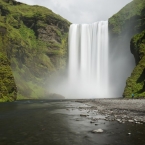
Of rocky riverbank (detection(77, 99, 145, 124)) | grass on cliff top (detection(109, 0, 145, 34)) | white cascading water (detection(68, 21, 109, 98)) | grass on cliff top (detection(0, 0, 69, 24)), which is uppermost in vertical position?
grass on cliff top (detection(0, 0, 69, 24))

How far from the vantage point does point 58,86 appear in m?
111

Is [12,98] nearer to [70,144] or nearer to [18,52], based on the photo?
[18,52]

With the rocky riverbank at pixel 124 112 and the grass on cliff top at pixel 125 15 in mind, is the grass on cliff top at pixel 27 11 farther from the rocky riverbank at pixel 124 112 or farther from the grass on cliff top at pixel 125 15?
the rocky riverbank at pixel 124 112

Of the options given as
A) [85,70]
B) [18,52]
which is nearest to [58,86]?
[85,70]

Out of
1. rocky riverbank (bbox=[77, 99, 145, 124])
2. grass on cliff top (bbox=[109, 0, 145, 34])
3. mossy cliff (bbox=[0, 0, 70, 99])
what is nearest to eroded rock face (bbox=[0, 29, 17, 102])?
mossy cliff (bbox=[0, 0, 70, 99])

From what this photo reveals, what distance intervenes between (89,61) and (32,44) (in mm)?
42264

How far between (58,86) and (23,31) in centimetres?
4484

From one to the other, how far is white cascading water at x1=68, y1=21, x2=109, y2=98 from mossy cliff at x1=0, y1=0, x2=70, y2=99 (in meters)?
13.2

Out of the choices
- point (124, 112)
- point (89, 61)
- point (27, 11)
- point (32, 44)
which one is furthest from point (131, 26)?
point (124, 112)

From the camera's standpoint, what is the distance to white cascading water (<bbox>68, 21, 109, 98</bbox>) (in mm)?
96438

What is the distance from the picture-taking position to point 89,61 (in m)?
103

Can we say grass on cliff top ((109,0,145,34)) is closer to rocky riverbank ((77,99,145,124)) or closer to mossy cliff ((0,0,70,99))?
mossy cliff ((0,0,70,99))

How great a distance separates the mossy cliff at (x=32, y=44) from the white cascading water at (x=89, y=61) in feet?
43.1

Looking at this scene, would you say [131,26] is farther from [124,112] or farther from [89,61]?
[124,112]
